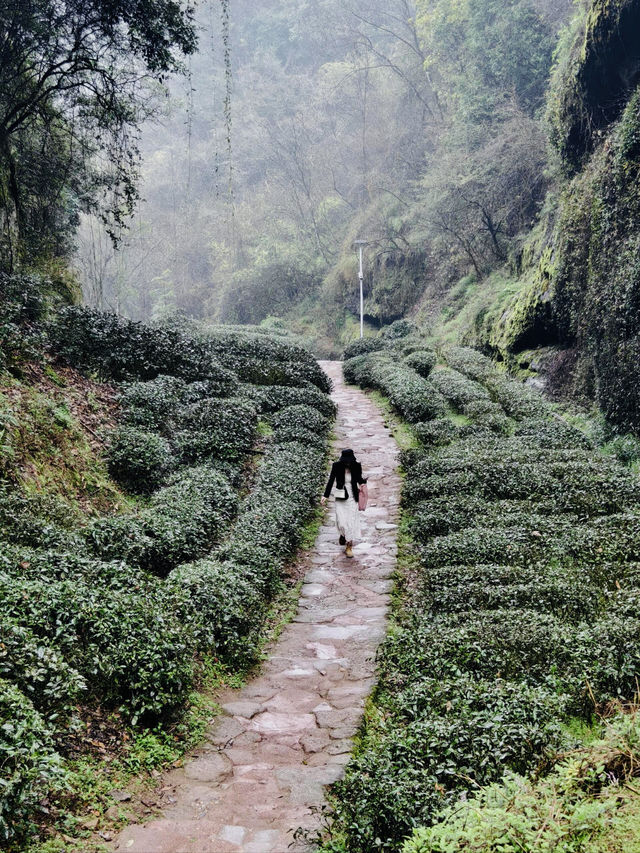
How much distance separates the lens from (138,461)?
828 cm

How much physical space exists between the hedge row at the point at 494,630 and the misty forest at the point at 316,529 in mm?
24

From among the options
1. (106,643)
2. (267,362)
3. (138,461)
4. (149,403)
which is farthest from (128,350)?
(106,643)

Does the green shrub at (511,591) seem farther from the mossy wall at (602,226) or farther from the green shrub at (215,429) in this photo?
the mossy wall at (602,226)

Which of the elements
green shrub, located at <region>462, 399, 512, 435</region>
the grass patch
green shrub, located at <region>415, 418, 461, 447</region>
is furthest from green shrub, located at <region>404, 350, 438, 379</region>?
green shrub, located at <region>415, 418, 461, 447</region>

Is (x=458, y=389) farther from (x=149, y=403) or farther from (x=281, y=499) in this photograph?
(x=281, y=499)

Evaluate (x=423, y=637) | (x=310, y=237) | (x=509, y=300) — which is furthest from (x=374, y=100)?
(x=423, y=637)

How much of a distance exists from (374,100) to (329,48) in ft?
36.6

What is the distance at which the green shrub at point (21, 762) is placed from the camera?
275cm

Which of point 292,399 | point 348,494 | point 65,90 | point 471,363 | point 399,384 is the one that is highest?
point 65,90

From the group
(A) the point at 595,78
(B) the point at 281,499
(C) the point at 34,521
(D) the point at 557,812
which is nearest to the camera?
(D) the point at 557,812

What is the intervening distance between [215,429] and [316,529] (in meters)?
2.37

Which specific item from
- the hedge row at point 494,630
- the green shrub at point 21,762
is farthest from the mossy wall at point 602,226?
the green shrub at point 21,762

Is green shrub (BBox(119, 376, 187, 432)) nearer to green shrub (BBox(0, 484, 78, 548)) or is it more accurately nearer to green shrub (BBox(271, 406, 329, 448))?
green shrub (BBox(271, 406, 329, 448))

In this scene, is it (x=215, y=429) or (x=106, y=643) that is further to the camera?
(x=215, y=429)
